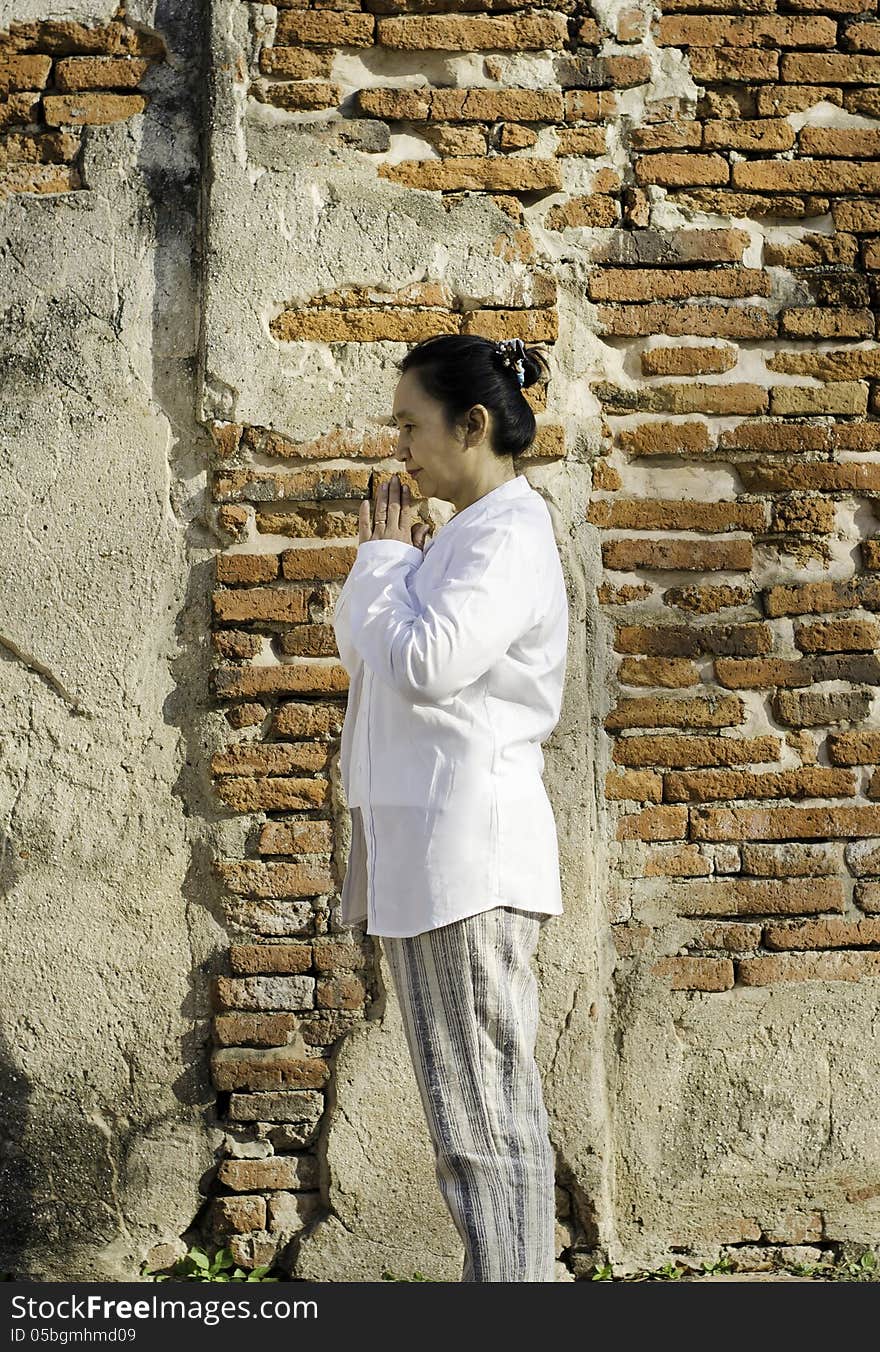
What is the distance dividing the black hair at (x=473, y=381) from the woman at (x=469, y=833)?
0.16 metres

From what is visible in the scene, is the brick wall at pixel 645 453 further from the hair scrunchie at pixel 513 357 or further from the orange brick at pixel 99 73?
the hair scrunchie at pixel 513 357

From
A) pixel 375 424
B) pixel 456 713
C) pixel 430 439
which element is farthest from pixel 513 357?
pixel 375 424

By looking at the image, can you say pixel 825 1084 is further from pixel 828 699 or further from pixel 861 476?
pixel 861 476

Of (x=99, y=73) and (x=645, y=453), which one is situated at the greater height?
(x=99, y=73)

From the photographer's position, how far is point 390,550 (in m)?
2.41

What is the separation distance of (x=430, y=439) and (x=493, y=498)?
0.17m

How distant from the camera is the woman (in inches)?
88.4

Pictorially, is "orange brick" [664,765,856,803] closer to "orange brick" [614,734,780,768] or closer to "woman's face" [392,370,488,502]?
"orange brick" [614,734,780,768]

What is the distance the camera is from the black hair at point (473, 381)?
8.10 ft

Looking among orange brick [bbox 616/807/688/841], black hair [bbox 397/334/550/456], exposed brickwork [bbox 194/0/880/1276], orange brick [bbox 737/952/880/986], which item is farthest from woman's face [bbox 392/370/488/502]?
orange brick [bbox 737/952/880/986]

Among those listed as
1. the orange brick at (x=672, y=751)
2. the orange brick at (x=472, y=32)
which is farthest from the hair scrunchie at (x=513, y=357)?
the orange brick at (x=472, y=32)

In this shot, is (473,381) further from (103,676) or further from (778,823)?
(778,823)

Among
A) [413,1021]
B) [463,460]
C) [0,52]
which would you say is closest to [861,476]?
[463,460]

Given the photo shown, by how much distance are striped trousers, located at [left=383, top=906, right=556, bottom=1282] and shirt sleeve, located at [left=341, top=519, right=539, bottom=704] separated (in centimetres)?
42
